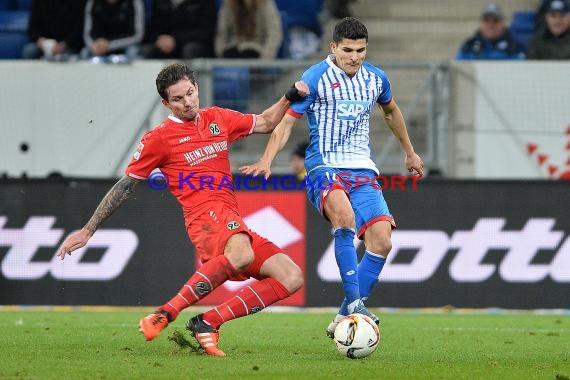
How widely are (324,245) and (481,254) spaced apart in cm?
163

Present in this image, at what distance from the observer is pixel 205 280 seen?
25.3ft

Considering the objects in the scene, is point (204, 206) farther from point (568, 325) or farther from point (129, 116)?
point (129, 116)

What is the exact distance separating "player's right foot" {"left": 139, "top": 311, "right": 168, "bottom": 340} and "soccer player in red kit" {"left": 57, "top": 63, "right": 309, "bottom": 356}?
0.29 metres

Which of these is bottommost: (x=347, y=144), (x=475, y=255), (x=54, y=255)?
(x=475, y=255)

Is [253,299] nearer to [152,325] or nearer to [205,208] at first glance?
[205,208]

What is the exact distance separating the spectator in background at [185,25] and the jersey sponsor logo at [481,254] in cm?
389

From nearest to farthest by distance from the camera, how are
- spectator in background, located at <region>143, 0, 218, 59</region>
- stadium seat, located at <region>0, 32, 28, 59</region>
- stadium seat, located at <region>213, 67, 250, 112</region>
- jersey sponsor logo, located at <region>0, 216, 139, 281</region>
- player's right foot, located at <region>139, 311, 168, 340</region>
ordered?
player's right foot, located at <region>139, 311, 168, 340</region> < jersey sponsor logo, located at <region>0, 216, 139, 281</region> < stadium seat, located at <region>213, 67, 250, 112</region> < spectator in background, located at <region>143, 0, 218, 59</region> < stadium seat, located at <region>0, 32, 28, 59</region>

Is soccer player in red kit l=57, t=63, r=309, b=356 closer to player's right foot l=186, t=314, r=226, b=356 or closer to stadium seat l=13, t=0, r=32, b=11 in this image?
player's right foot l=186, t=314, r=226, b=356

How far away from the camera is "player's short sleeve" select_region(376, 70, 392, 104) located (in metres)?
8.88

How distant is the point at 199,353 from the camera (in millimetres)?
7871

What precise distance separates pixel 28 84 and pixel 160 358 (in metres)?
6.46

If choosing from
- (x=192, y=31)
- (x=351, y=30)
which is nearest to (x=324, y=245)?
(x=192, y=31)

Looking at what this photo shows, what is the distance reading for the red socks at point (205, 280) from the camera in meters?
7.66

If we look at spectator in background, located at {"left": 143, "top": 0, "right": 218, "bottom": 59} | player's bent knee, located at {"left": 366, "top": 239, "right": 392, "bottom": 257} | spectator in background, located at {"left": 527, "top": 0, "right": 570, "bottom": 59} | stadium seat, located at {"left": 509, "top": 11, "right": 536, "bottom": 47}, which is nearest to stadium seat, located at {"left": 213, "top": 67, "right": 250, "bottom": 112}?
spectator in background, located at {"left": 143, "top": 0, "right": 218, "bottom": 59}
